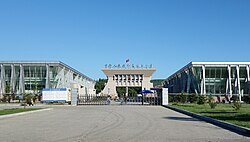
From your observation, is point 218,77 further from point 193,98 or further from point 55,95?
point 55,95

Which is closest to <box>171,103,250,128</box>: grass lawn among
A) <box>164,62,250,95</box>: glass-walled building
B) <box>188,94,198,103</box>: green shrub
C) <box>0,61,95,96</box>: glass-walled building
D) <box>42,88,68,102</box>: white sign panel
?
<box>188,94,198,103</box>: green shrub

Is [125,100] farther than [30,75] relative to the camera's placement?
No

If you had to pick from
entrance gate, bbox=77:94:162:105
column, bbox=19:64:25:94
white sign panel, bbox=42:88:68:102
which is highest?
column, bbox=19:64:25:94

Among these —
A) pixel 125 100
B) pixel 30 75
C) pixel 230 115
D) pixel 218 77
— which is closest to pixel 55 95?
pixel 125 100

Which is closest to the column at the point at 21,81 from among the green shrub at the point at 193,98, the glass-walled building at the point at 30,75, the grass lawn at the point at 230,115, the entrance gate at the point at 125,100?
the glass-walled building at the point at 30,75

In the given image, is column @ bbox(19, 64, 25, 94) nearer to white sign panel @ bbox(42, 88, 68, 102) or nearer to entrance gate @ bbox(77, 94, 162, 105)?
entrance gate @ bbox(77, 94, 162, 105)

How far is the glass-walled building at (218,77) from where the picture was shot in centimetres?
6575

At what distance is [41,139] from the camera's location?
10.3 meters

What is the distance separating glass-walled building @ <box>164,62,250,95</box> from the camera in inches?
2589

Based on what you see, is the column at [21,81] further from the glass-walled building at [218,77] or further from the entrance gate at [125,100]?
the glass-walled building at [218,77]

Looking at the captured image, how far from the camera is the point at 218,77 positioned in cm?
6856

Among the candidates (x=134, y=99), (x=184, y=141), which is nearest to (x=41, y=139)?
(x=184, y=141)

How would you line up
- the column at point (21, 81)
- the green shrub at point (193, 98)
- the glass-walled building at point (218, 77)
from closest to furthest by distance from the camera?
the green shrub at point (193, 98) → the glass-walled building at point (218, 77) → the column at point (21, 81)

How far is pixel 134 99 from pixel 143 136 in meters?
43.8
